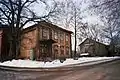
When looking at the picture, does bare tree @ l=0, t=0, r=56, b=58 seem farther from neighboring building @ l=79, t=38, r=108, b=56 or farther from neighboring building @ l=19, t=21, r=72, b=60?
neighboring building @ l=79, t=38, r=108, b=56

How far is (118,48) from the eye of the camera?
81438 mm

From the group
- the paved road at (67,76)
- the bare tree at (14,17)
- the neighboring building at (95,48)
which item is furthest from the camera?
the neighboring building at (95,48)

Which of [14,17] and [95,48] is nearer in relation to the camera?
[14,17]

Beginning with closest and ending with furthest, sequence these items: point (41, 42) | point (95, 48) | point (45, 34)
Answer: point (41, 42) → point (45, 34) → point (95, 48)

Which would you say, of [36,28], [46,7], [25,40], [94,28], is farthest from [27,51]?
[94,28]

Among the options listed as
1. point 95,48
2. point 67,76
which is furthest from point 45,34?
point 95,48

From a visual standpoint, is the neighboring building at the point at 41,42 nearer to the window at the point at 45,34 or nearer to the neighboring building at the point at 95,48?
the window at the point at 45,34

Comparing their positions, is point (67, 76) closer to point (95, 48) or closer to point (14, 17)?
point (14, 17)

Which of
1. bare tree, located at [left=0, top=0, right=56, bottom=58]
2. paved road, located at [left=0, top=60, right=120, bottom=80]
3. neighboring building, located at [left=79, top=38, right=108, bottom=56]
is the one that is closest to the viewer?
paved road, located at [left=0, top=60, right=120, bottom=80]

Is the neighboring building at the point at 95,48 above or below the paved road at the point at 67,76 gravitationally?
above

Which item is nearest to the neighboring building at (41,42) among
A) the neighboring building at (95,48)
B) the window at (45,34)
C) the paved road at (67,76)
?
the window at (45,34)

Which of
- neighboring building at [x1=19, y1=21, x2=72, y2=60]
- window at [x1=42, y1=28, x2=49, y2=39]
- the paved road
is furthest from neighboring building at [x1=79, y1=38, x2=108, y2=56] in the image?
the paved road

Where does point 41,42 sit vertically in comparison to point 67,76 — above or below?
above

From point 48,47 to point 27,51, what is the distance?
507 centimetres
